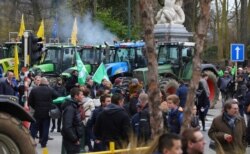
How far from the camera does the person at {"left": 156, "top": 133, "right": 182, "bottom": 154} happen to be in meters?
6.32

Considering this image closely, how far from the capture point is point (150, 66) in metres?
9.74

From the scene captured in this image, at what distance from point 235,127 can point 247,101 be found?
17.1 feet

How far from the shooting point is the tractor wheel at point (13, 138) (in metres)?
10.0

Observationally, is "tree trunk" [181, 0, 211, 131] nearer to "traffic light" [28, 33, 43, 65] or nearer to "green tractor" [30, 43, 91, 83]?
"traffic light" [28, 33, 43, 65]

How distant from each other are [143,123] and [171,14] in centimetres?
2061

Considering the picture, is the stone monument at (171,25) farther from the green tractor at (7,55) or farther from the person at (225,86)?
the green tractor at (7,55)

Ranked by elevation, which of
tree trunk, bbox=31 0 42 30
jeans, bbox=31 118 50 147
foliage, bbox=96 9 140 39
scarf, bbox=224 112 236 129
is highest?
tree trunk, bbox=31 0 42 30

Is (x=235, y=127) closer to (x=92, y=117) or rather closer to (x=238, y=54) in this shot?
(x=92, y=117)

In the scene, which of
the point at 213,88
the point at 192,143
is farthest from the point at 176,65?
the point at 192,143

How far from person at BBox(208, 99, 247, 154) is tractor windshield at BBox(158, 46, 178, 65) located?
16.9 meters

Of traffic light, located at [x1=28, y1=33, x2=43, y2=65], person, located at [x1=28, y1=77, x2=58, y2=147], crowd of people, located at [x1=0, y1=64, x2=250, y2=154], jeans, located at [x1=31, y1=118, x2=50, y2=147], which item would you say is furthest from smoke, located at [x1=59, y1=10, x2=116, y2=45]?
crowd of people, located at [x1=0, y1=64, x2=250, y2=154]

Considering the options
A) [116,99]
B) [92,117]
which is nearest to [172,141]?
[116,99]

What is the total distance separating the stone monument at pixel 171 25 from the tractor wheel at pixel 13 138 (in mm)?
20425

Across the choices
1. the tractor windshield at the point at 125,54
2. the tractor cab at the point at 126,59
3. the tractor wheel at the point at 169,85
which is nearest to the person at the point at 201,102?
the tractor wheel at the point at 169,85
